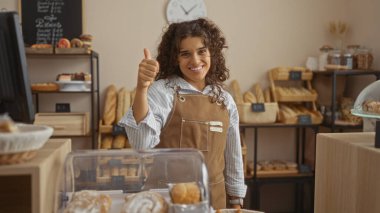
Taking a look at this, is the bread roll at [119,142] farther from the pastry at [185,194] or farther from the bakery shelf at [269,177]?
the pastry at [185,194]

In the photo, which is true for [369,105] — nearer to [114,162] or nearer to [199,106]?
[199,106]

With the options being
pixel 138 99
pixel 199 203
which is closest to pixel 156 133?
pixel 138 99

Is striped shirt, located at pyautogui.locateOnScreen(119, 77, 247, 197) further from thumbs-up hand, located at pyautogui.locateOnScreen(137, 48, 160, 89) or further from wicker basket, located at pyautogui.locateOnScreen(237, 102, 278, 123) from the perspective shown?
wicker basket, located at pyautogui.locateOnScreen(237, 102, 278, 123)

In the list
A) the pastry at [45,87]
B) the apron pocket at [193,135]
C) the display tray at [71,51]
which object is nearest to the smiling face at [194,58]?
the apron pocket at [193,135]

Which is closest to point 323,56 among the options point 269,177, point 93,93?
point 269,177

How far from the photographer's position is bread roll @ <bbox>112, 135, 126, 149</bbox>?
9.81 ft

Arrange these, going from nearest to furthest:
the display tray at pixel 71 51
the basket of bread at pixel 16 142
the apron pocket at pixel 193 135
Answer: the basket of bread at pixel 16 142
the apron pocket at pixel 193 135
the display tray at pixel 71 51

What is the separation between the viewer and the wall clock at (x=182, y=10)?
131 inches

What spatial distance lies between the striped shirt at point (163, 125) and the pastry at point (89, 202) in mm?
415

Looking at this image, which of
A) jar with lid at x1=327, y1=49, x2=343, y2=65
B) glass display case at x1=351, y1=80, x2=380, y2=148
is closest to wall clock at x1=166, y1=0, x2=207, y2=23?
jar with lid at x1=327, y1=49, x2=343, y2=65

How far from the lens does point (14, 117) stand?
3.10 feet

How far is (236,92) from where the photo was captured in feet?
10.8

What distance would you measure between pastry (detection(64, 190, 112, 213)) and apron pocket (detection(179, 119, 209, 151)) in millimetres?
691

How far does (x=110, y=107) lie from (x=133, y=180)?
216 centimetres
